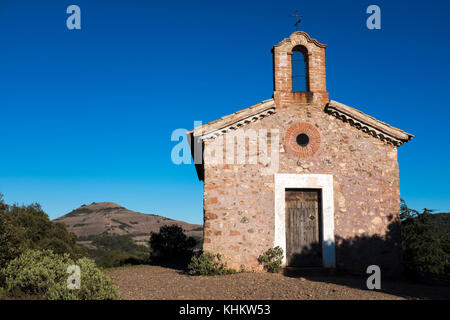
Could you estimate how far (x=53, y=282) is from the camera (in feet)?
23.2

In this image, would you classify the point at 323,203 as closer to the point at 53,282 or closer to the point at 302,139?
the point at 302,139

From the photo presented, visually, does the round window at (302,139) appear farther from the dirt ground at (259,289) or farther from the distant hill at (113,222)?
the distant hill at (113,222)

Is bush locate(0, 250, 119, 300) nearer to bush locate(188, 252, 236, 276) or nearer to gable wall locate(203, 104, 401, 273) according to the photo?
bush locate(188, 252, 236, 276)

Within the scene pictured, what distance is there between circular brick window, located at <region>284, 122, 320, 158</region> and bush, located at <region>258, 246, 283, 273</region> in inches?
121

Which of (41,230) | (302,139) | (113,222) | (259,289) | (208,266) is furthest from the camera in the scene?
(113,222)

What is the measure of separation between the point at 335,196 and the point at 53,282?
8.21 m

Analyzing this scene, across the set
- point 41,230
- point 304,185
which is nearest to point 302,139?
point 304,185

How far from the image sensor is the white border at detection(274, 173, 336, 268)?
11188mm

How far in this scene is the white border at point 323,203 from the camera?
11.2m

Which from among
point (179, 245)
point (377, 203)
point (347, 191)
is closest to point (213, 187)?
point (347, 191)

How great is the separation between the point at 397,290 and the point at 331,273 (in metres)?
2.42

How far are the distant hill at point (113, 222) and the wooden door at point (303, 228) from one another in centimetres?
3134

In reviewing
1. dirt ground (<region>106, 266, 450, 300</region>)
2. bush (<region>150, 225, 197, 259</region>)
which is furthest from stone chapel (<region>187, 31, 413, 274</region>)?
bush (<region>150, 225, 197, 259</region>)
